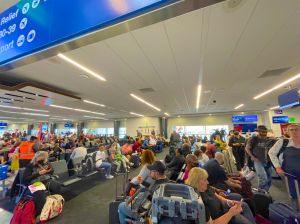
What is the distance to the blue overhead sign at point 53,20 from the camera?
37.6 inches

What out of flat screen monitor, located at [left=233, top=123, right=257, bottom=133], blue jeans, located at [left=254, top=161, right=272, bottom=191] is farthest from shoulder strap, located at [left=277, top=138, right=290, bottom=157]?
flat screen monitor, located at [left=233, top=123, right=257, bottom=133]

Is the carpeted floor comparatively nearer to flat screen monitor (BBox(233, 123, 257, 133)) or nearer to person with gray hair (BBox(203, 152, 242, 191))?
person with gray hair (BBox(203, 152, 242, 191))

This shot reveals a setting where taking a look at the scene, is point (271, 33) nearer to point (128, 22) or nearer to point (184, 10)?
point (184, 10)

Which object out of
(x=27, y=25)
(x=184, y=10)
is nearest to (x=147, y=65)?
(x=27, y=25)

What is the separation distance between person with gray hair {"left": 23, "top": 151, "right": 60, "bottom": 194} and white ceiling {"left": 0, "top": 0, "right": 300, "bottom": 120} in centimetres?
217

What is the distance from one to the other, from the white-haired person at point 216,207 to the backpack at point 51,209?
8.87 feet

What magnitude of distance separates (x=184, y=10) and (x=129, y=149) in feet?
25.5

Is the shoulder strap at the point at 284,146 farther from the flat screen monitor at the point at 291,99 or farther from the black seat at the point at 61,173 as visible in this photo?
the black seat at the point at 61,173

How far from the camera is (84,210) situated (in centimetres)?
322

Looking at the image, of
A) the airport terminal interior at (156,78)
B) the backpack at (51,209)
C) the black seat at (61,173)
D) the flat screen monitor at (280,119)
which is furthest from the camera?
the flat screen monitor at (280,119)

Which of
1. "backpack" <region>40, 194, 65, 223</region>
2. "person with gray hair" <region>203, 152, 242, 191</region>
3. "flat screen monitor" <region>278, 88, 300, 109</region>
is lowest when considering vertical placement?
"backpack" <region>40, 194, 65, 223</region>

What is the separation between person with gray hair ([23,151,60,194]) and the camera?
121 inches

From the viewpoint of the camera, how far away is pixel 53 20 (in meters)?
1.20

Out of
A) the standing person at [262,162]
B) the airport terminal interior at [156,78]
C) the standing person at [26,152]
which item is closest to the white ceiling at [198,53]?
the airport terminal interior at [156,78]
